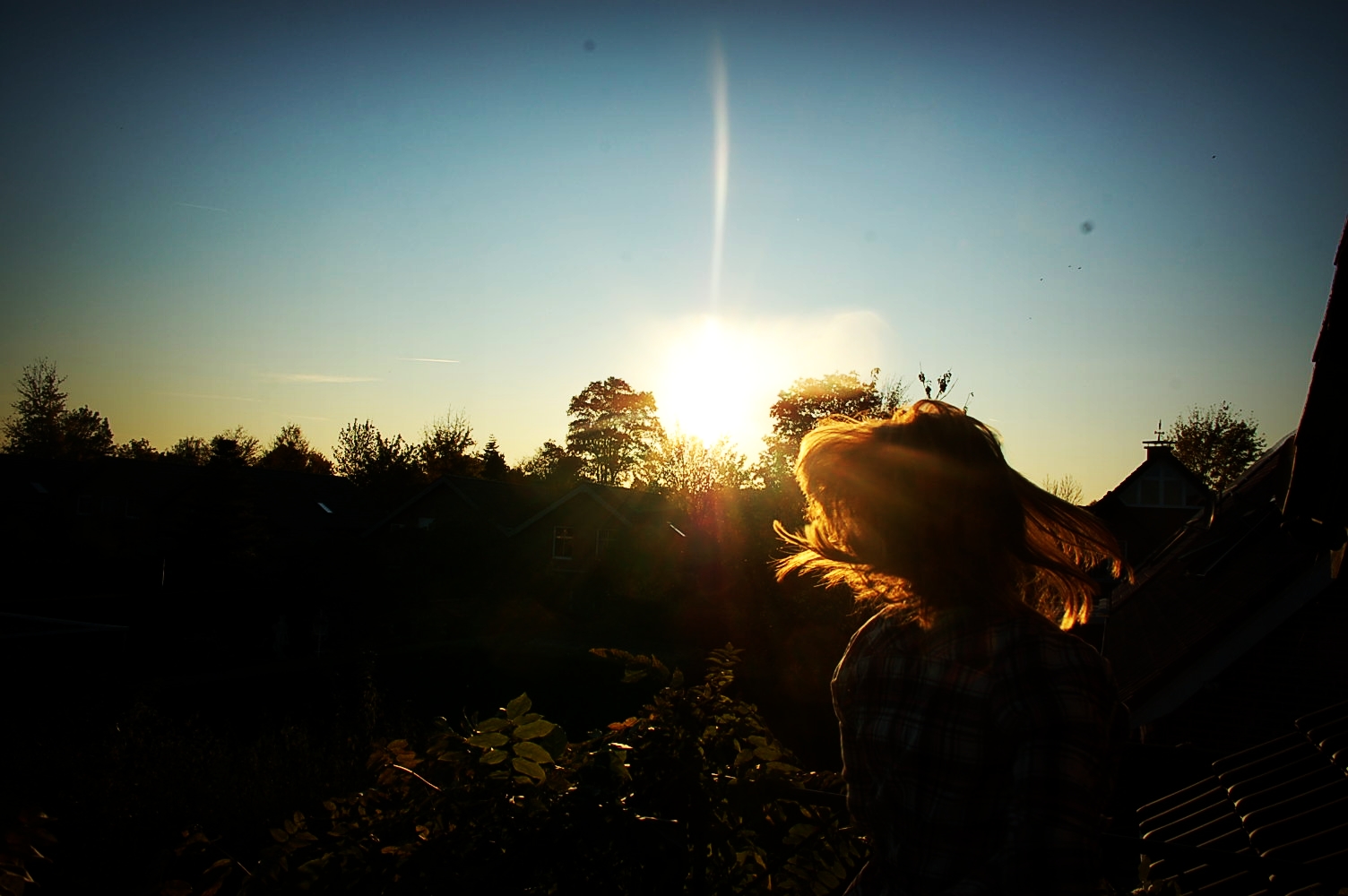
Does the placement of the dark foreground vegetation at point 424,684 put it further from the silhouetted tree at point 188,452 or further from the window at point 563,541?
the silhouetted tree at point 188,452

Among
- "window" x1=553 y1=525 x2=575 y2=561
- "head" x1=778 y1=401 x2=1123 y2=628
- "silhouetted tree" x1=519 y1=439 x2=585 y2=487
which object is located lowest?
"head" x1=778 y1=401 x2=1123 y2=628

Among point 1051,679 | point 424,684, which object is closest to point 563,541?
point 424,684

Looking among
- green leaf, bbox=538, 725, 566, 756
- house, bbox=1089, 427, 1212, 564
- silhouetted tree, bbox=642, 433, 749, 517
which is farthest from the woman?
house, bbox=1089, 427, 1212, 564

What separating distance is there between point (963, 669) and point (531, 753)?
1.29 meters

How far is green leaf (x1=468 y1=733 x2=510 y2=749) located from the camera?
2326 mm

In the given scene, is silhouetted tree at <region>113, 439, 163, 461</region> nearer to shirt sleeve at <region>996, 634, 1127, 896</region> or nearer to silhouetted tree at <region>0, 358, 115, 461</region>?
silhouetted tree at <region>0, 358, 115, 461</region>

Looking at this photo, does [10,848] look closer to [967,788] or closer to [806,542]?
[806,542]

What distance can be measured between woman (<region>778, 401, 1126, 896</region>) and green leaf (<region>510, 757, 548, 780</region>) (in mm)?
882

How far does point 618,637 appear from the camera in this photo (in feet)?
88.8

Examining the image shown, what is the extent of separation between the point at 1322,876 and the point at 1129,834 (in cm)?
47

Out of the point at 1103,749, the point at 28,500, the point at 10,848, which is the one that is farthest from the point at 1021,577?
the point at 28,500

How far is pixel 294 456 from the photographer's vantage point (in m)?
84.5

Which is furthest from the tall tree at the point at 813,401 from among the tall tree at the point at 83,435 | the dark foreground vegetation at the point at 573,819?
the tall tree at the point at 83,435

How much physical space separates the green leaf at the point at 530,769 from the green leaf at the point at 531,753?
1 cm
